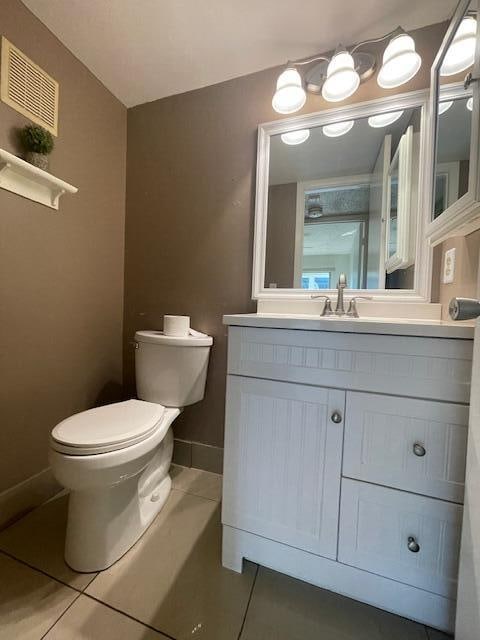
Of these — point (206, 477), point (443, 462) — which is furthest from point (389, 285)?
point (206, 477)

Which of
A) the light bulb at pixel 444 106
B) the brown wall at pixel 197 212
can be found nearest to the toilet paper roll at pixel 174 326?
the brown wall at pixel 197 212

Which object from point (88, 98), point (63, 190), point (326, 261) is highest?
point (88, 98)

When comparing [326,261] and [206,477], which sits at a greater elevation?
[326,261]

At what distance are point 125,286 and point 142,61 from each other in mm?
1087

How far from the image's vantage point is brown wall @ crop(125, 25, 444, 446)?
1.29m

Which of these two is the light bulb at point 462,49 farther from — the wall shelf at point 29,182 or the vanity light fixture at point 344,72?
the wall shelf at point 29,182

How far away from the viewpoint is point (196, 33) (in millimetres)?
1104

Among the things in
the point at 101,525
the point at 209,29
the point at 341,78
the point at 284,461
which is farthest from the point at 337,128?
the point at 101,525

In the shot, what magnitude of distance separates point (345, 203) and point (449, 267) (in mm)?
505

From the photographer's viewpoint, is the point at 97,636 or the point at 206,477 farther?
the point at 206,477

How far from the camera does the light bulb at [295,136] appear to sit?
4.02ft

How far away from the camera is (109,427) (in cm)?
90

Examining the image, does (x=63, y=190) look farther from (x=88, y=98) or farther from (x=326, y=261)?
(x=326, y=261)

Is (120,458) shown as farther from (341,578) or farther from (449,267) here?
(449,267)
